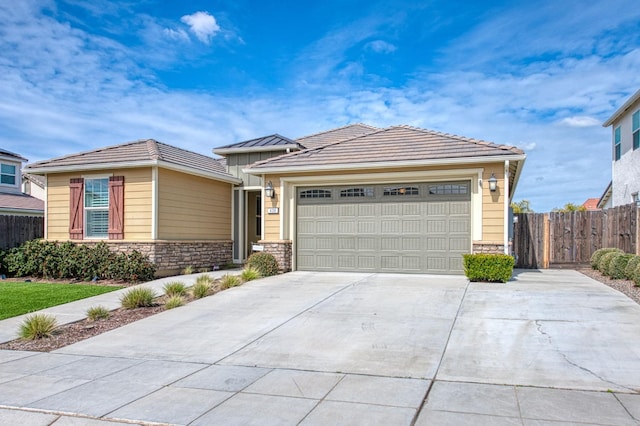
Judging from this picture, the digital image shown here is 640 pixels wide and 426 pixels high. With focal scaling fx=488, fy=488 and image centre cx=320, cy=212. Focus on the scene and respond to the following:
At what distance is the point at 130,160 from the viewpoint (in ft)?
46.3

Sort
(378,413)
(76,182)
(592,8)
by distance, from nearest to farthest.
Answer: (378,413), (592,8), (76,182)

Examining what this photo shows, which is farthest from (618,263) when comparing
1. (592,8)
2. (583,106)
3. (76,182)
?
(76,182)

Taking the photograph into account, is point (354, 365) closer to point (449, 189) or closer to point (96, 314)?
point (96, 314)

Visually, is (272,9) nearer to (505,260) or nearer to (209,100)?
(209,100)

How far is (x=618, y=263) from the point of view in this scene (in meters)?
12.1

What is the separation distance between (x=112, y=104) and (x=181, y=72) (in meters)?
2.79

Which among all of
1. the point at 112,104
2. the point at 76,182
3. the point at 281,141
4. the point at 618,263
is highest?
the point at 112,104

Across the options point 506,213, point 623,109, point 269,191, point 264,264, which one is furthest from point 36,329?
point 623,109

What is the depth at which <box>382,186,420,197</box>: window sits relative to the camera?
43.9 feet

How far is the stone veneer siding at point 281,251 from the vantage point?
46.3 feet

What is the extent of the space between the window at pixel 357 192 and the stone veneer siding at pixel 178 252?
5.14m

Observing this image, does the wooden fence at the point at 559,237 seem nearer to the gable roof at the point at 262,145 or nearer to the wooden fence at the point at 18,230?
the gable roof at the point at 262,145

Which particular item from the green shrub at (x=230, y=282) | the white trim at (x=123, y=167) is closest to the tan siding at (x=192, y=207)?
the white trim at (x=123, y=167)

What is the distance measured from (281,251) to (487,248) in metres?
5.65
